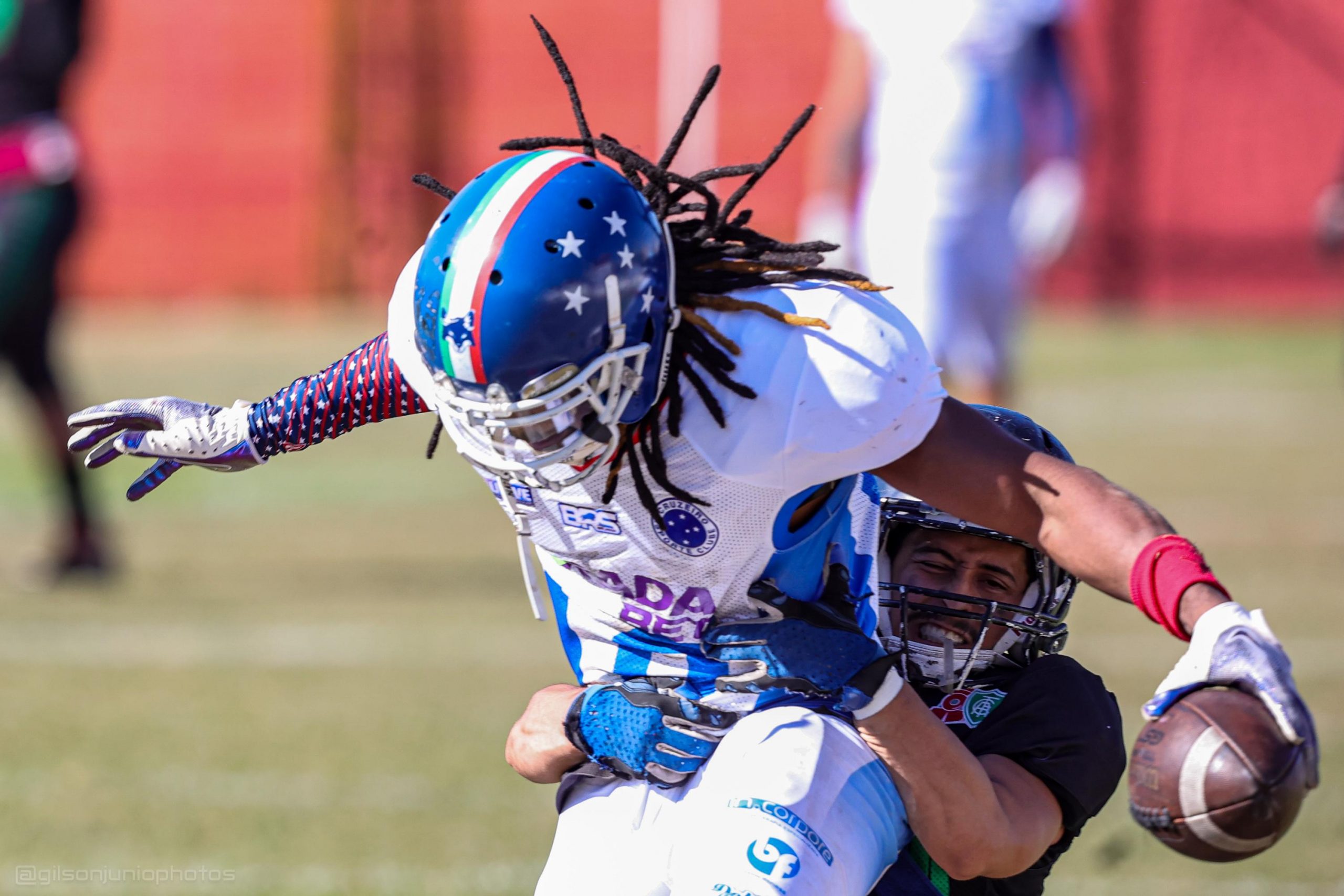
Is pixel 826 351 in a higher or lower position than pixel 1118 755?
higher

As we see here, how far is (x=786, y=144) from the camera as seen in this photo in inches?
108

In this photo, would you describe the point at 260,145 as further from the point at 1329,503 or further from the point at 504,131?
the point at 1329,503

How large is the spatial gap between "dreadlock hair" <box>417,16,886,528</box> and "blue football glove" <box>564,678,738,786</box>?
0.27 m

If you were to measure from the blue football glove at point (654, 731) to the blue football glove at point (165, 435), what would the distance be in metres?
0.69

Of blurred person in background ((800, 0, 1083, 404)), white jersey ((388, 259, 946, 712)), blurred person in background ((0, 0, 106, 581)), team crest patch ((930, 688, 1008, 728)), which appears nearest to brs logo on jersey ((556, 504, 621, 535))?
white jersey ((388, 259, 946, 712))

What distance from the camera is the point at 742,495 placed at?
255 centimetres

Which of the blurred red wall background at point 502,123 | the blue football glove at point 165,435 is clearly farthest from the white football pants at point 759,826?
the blurred red wall background at point 502,123

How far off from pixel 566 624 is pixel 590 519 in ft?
0.93

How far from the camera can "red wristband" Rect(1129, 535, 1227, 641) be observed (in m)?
2.20

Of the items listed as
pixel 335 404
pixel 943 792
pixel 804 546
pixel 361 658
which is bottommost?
pixel 361 658

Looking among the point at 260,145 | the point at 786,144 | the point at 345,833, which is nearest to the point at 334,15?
the point at 260,145

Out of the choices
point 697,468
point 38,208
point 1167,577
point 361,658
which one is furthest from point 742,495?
point 38,208

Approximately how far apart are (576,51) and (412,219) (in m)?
2.50

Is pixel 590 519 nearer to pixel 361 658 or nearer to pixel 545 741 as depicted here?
pixel 545 741
